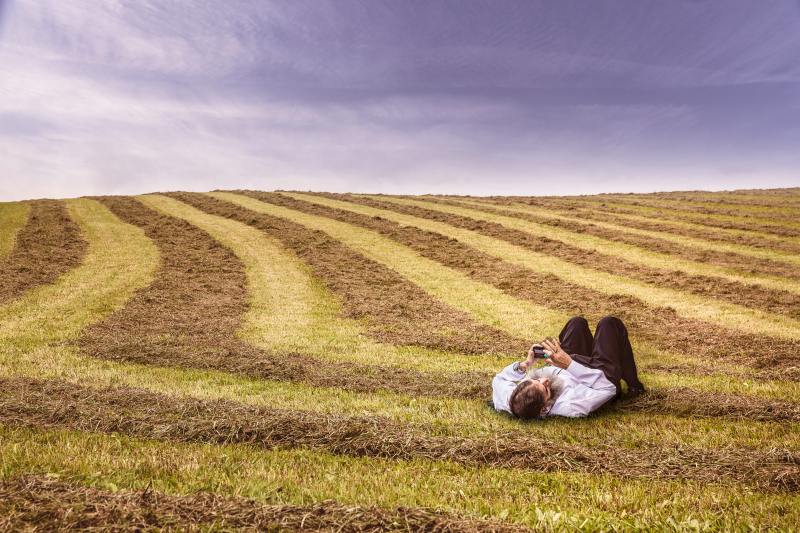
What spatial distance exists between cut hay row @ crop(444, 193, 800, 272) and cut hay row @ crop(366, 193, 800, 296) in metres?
0.74

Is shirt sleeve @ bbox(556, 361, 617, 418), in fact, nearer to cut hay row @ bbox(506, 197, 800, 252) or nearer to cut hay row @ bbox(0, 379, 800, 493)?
cut hay row @ bbox(0, 379, 800, 493)

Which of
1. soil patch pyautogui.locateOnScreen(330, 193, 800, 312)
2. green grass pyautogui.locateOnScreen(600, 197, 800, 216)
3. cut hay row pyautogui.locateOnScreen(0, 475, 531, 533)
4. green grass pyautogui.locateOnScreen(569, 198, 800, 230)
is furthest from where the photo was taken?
green grass pyautogui.locateOnScreen(600, 197, 800, 216)

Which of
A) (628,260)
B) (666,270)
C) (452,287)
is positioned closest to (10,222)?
(452,287)

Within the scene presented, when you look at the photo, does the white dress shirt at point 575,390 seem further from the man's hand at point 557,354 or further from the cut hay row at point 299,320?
the cut hay row at point 299,320

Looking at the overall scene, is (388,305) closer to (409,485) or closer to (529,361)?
(529,361)

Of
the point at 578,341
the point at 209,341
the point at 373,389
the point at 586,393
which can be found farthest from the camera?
the point at 209,341

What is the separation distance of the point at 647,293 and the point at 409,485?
16.2 m

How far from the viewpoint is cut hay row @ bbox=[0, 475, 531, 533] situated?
3.37 metres

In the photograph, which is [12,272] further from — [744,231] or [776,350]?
[744,231]

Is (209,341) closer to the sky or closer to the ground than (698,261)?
closer to the ground

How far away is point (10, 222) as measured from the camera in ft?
88.0

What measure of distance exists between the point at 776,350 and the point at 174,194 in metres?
51.3

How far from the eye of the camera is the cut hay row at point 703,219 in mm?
27750

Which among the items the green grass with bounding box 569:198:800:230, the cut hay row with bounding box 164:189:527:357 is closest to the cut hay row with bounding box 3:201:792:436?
the cut hay row with bounding box 164:189:527:357
